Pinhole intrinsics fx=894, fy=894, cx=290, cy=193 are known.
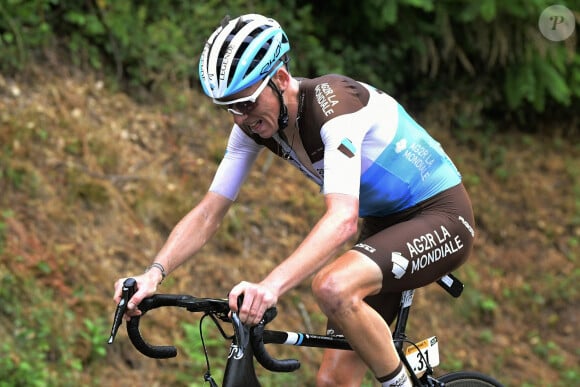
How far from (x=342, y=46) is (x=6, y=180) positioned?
15.6 feet

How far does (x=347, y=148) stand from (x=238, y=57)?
0.62 m

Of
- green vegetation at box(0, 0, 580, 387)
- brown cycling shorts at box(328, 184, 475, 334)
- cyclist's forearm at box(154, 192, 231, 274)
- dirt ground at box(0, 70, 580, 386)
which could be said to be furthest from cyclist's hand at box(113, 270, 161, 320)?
dirt ground at box(0, 70, 580, 386)

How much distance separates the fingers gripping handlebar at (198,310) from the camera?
138 inches

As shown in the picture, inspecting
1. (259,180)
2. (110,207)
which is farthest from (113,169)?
(259,180)

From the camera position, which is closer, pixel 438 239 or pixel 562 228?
pixel 438 239

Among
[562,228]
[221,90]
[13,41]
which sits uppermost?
[221,90]

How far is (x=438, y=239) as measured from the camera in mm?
4324

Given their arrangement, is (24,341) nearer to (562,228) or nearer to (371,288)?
(371,288)

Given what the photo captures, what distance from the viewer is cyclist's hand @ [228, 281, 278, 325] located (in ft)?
11.2

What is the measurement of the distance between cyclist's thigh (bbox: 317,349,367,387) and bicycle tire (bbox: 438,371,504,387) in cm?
49

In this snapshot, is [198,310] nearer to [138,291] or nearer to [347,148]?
[138,291]

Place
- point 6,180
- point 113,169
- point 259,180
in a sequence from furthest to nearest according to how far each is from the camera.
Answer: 1. point 259,180
2. point 113,169
3. point 6,180

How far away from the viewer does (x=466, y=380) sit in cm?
500

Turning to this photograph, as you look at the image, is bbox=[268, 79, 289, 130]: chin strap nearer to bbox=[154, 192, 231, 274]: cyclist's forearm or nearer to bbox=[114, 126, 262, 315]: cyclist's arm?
bbox=[114, 126, 262, 315]: cyclist's arm
